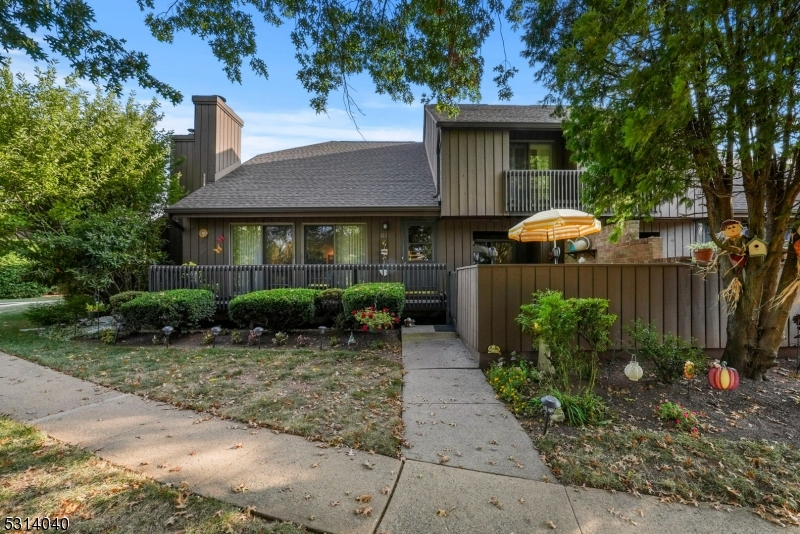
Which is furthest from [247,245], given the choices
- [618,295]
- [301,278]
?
[618,295]

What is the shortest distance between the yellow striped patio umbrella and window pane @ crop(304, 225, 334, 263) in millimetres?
5056

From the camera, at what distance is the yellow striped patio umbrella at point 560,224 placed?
6758 mm

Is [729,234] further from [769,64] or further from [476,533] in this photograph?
[476,533]

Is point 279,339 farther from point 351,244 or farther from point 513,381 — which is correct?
point 513,381

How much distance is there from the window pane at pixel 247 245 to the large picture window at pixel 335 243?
1307mm

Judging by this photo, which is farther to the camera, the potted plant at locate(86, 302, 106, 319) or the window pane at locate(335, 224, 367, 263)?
the window pane at locate(335, 224, 367, 263)

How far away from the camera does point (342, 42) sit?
Result: 14.0ft

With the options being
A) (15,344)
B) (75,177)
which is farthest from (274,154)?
(15,344)

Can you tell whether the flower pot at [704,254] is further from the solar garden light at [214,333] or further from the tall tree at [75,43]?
the solar garden light at [214,333]

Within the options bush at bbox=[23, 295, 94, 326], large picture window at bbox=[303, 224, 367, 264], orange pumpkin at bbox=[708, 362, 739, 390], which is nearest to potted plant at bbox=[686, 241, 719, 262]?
orange pumpkin at bbox=[708, 362, 739, 390]

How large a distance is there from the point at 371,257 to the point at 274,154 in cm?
638

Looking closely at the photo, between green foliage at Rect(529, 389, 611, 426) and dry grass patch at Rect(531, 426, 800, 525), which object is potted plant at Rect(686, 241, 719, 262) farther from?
green foliage at Rect(529, 389, 611, 426)

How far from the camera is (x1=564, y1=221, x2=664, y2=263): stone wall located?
768cm

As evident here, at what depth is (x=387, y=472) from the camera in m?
2.57
